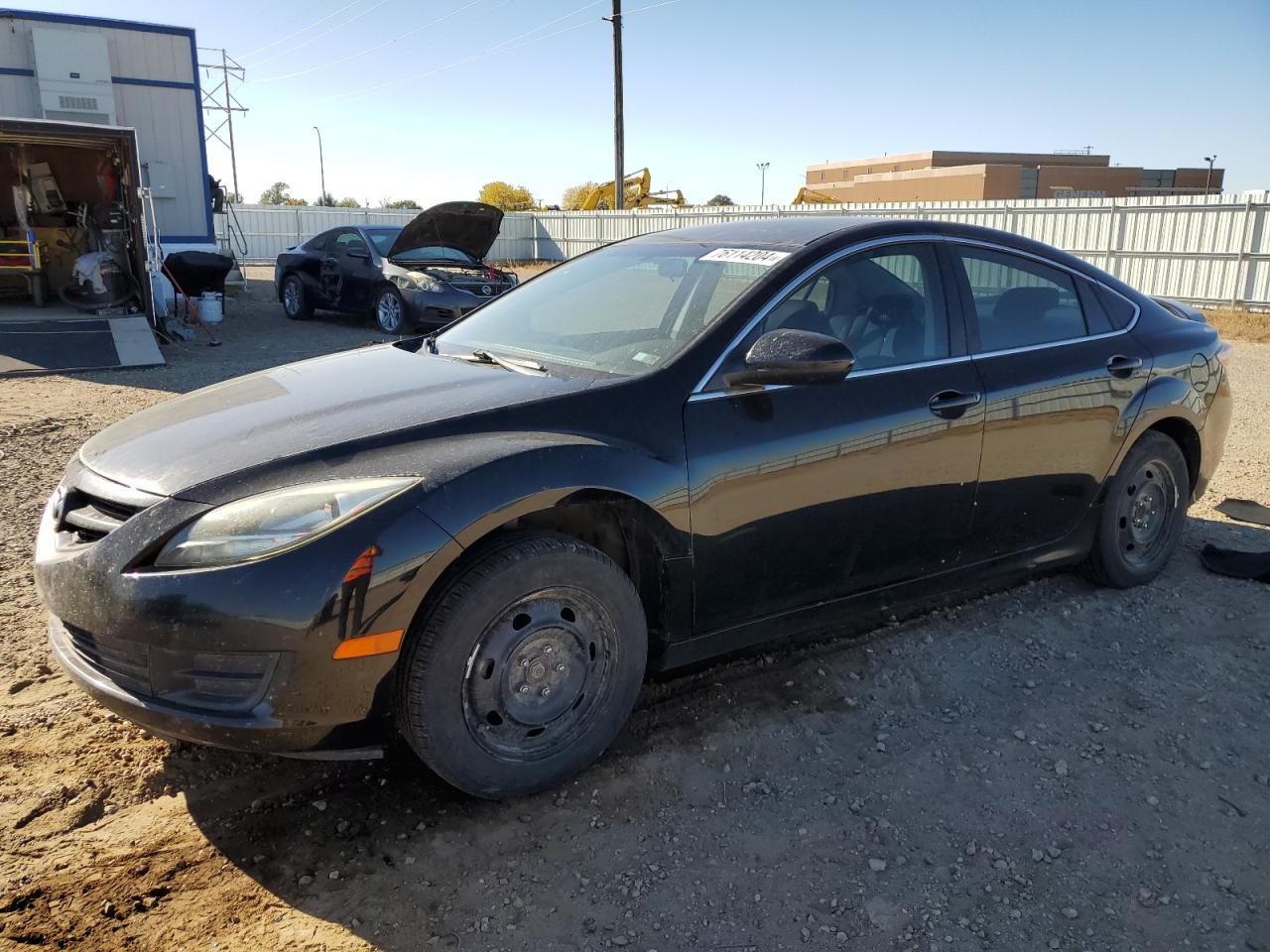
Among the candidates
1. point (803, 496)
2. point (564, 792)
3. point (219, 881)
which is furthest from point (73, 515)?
point (803, 496)

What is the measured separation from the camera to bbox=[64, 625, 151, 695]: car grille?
2416mm

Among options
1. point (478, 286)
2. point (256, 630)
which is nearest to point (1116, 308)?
point (256, 630)

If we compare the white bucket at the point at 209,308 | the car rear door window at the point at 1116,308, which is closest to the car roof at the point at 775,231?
the car rear door window at the point at 1116,308

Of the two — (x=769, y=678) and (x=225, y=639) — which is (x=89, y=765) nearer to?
(x=225, y=639)

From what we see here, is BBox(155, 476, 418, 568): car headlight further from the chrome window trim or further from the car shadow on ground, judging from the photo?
the chrome window trim

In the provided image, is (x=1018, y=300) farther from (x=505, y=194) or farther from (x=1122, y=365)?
(x=505, y=194)

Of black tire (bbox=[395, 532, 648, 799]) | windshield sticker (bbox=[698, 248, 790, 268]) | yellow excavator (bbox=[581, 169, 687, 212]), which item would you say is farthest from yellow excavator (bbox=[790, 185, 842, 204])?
black tire (bbox=[395, 532, 648, 799])

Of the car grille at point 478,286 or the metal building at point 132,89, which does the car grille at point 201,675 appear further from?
the metal building at point 132,89

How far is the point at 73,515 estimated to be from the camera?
109 inches

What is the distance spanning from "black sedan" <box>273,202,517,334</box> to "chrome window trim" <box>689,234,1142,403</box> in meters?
9.40

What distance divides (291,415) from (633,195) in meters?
31.1

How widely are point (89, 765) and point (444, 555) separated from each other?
1446 millimetres

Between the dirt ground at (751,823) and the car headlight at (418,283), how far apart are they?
9644mm

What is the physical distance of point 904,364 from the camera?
3.53 m
